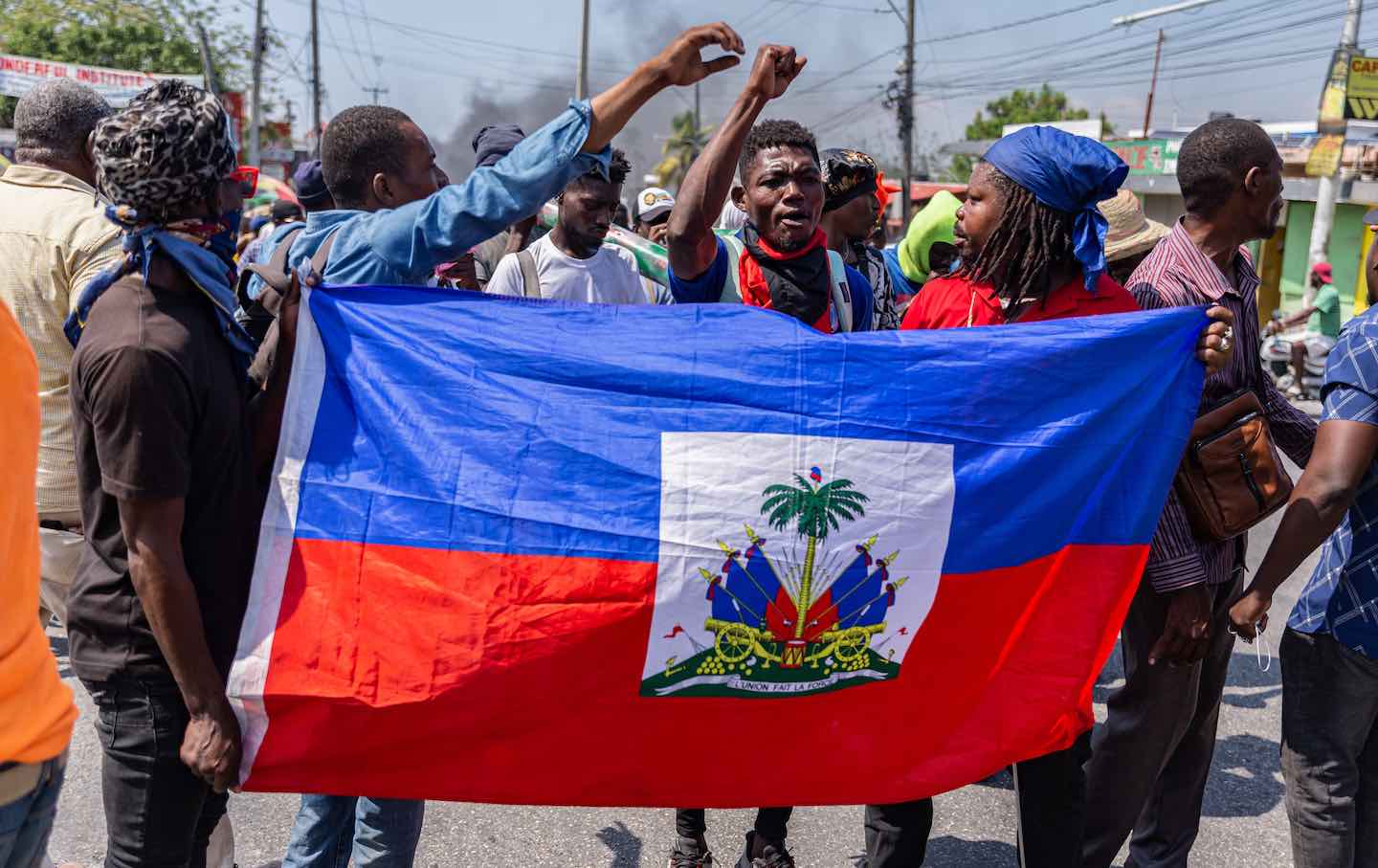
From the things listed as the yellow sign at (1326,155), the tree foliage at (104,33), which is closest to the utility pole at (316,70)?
the tree foliage at (104,33)

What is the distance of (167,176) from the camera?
2119mm

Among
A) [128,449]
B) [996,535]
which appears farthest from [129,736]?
[996,535]

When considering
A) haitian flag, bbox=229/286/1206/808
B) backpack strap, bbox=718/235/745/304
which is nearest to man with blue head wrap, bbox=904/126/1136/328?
haitian flag, bbox=229/286/1206/808

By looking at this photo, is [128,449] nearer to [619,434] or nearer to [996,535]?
[619,434]

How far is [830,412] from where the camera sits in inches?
99.7

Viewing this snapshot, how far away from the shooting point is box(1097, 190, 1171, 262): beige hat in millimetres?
4574

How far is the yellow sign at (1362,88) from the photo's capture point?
16969mm

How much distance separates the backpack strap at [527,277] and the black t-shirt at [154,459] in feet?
6.49

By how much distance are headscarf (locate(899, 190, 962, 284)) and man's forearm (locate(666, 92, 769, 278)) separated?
3.05m

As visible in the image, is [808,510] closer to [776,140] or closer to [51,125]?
[776,140]

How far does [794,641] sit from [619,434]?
60 centimetres

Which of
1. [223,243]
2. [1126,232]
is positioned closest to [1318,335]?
[1126,232]

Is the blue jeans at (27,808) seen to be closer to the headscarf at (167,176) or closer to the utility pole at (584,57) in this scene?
the headscarf at (167,176)

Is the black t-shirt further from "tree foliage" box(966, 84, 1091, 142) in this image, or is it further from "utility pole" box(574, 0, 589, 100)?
"tree foliage" box(966, 84, 1091, 142)
